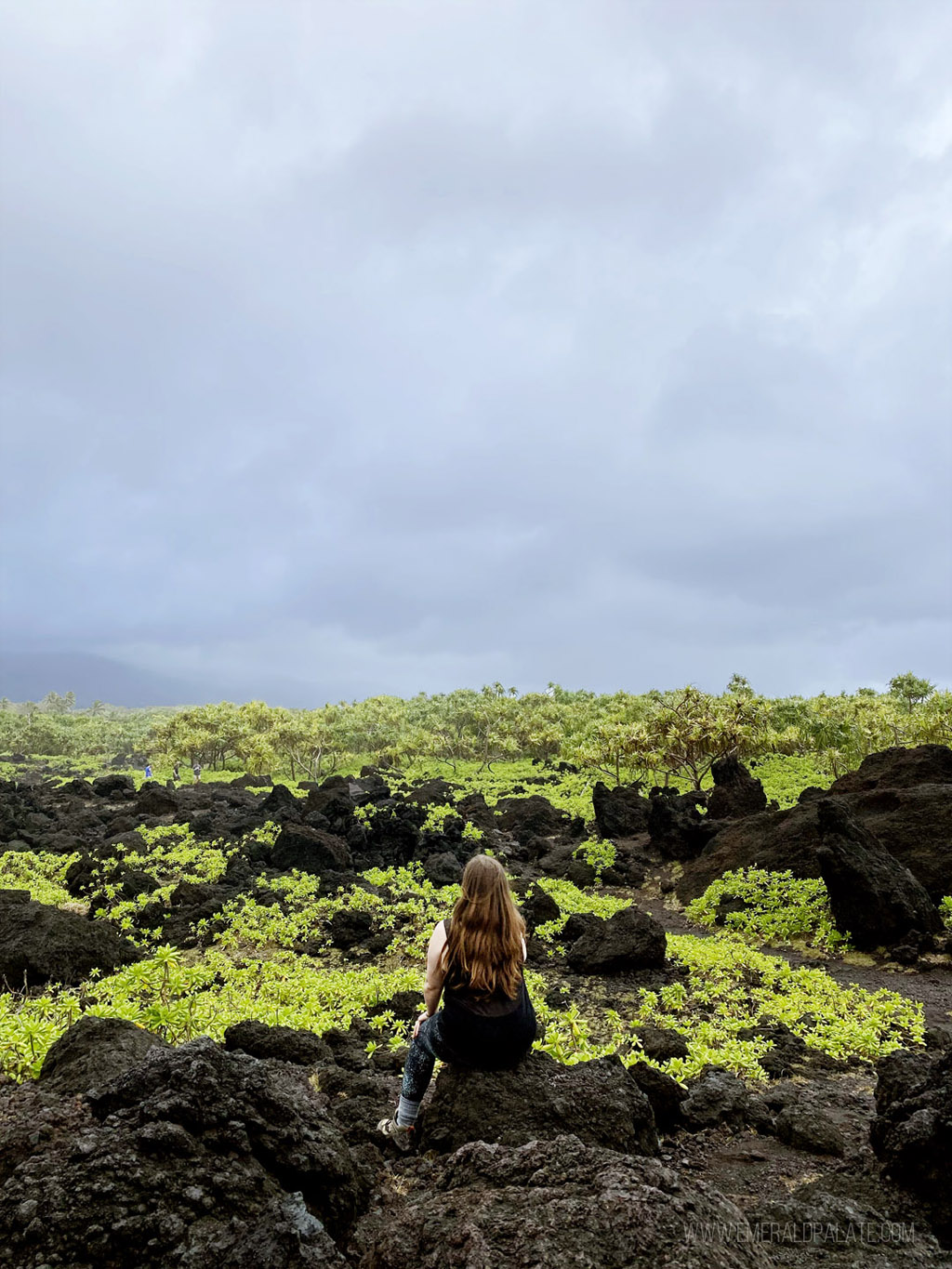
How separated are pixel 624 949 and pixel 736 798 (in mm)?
11722

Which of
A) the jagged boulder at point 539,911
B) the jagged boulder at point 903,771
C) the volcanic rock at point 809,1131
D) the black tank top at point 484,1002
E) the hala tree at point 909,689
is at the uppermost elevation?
the hala tree at point 909,689

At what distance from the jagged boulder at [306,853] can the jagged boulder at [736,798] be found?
1074 centimetres

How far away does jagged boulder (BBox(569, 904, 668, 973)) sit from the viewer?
1027cm

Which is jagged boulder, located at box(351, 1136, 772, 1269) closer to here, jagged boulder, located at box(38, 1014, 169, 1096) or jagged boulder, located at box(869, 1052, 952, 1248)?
jagged boulder, located at box(869, 1052, 952, 1248)

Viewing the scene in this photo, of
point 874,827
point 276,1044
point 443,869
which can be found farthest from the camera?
point 443,869

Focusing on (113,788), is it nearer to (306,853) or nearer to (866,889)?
(306,853)

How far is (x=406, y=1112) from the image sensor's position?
5.00 meters

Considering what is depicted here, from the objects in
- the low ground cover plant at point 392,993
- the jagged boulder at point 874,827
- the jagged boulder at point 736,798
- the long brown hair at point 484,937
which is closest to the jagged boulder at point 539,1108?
the long brown hair at point 484,937

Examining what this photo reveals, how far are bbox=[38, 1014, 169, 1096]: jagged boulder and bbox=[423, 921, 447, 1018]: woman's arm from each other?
1878mm

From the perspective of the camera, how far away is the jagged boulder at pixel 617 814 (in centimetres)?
2134

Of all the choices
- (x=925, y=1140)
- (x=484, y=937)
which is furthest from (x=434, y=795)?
(x=925, y=1140)

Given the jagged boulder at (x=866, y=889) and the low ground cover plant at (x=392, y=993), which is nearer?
the low ground cover plant at (x=392, y=993)

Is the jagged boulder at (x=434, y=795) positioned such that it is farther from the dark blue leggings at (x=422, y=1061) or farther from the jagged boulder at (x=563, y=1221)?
the jagged boulder at (x=563, y=1221)

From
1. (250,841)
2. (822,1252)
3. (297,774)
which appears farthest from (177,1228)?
(297,774)
